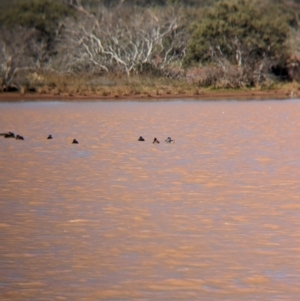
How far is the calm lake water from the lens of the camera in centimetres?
553

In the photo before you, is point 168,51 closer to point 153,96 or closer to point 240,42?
point 240,42

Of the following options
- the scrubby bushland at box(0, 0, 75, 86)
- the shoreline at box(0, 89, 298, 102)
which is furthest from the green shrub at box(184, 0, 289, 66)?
the scrubby bushland at box(0, 0, 75, 86)

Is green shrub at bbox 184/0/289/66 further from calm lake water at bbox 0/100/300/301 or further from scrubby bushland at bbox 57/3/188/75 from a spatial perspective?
calm lake water at bbox 0/100/300/301

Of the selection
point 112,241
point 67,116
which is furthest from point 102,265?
point 67,116

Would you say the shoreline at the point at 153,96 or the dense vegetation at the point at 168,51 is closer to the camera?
the shoreline at the point at 153,96

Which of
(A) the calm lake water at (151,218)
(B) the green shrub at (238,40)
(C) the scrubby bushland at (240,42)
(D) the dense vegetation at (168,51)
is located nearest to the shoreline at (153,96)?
(D) the dense vegetation at (168,51)

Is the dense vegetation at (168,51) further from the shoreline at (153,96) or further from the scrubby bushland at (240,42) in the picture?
the shoreline at (153,96)

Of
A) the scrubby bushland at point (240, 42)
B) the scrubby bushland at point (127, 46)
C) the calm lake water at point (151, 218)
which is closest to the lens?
the calm lake water at point (151, 218)

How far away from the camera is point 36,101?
30578 millimetres

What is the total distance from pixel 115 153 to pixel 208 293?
8.34 metres

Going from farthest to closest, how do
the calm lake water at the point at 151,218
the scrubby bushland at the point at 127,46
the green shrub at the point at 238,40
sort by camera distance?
the scrubby bushland at the point at 127,46 → the green shrub at the point at 238,40 → the calm lake water at the point at 151,218

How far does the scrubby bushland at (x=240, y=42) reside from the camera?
36188 mm

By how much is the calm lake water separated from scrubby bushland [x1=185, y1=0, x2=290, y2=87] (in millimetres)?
20009

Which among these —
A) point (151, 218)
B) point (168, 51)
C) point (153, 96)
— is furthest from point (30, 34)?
point (151, 218)
